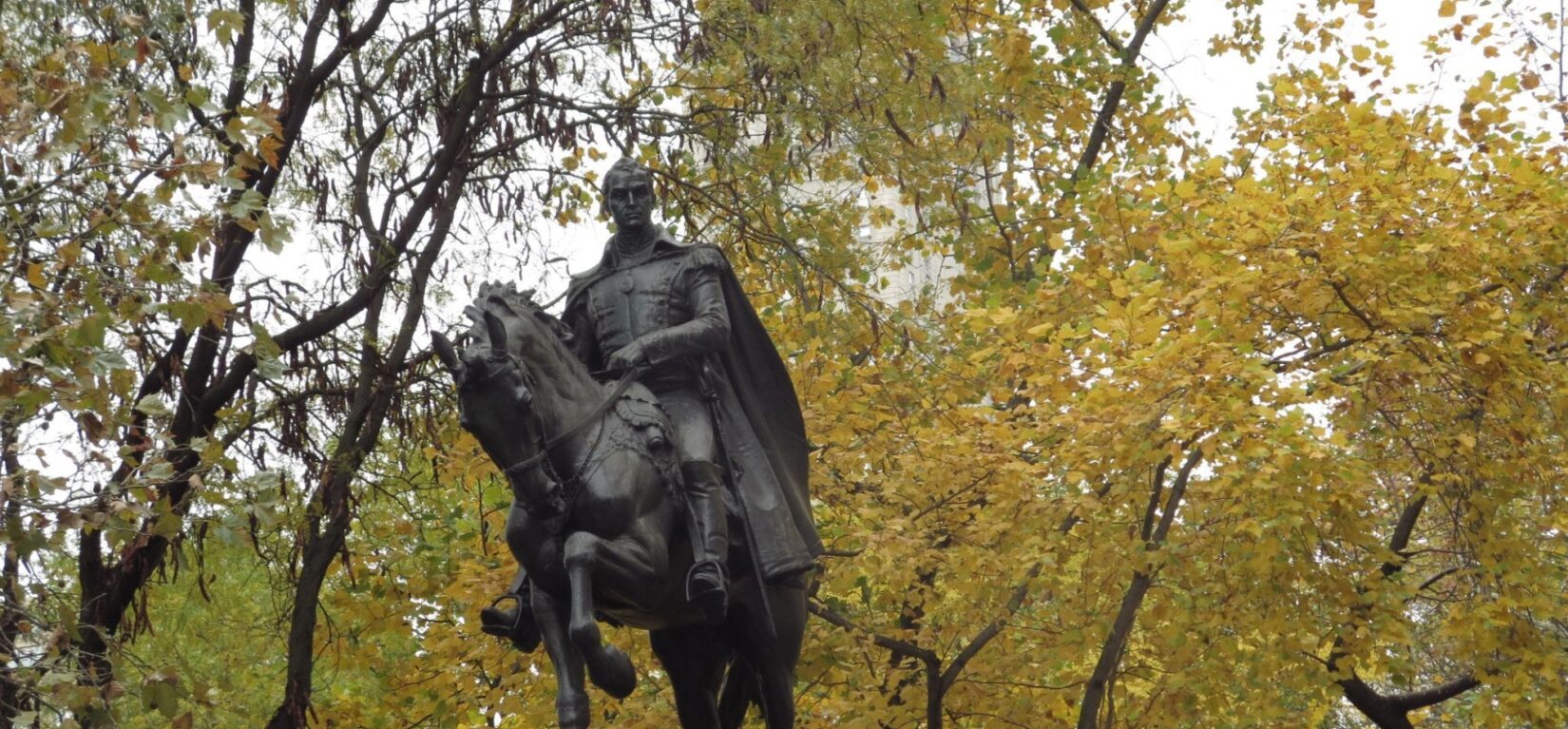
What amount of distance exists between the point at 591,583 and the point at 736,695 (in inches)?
60.4

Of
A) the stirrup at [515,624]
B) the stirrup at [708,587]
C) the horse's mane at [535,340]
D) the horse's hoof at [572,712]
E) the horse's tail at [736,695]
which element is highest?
the horse's mane at [535,340]

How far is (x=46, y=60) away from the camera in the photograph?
24.9ft

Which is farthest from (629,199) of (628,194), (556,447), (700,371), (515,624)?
(515,624)

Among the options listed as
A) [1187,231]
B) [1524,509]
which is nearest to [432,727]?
[1187,231]

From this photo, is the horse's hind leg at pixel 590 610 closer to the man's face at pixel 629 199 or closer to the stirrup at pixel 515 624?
the stirrup at pixel 515 624

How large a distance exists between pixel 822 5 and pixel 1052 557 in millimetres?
3731

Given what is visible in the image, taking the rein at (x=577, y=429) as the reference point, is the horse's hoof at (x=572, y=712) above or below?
below

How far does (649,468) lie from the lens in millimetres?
6414

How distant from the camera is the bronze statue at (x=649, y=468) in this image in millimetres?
5996

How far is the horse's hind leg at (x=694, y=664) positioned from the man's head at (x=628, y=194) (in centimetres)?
153

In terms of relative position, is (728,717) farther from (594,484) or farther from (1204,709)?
(1204,709)

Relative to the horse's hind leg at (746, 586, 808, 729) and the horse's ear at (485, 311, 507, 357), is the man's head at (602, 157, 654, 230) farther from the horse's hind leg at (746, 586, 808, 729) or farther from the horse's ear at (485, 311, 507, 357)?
the horse's hind leg at (746, 586, 808, 729)

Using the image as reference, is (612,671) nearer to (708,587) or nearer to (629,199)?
(708,587)

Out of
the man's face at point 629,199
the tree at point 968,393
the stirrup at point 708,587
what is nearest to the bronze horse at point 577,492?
the stirrup at point 708,587
